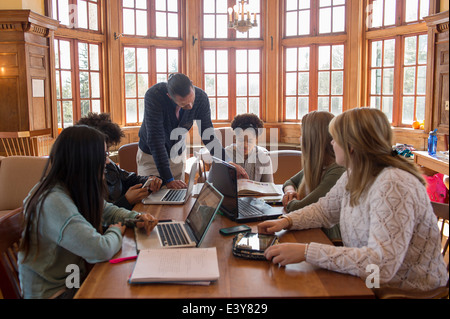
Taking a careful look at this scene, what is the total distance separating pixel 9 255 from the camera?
5.81 feet

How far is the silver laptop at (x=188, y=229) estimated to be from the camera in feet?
5.74

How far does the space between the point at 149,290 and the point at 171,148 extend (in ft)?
7.20

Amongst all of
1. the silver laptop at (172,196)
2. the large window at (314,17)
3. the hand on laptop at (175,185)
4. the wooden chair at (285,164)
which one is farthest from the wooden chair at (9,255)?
the large window at (314,17)

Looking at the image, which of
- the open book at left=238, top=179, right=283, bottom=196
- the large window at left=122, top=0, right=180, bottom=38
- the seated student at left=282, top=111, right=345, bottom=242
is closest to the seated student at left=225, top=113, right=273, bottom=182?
the open book at left=238, top=179, right=283, bottom=196

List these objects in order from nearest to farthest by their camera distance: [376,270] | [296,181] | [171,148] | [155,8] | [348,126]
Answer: [376,270]
[348,126]
[296,181]
[171,148]
[155,8]

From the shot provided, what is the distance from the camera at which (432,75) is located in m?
5.90

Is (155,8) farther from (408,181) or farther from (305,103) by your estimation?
(408,181)

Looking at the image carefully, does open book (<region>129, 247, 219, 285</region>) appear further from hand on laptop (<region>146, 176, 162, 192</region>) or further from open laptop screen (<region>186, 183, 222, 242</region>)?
hand on laptop (<region>146, 176, 162, 192</region>)

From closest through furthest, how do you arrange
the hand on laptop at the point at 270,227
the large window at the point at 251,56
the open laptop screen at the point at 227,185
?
the hand on laptop at the point at 270,227, the open laptop screen at the point at 227,185, the large window at the point at 251,56

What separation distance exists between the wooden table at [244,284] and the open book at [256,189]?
3.48ft

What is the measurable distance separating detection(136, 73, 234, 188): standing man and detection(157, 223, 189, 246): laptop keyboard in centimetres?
92

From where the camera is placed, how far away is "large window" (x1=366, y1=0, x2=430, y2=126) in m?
6.35

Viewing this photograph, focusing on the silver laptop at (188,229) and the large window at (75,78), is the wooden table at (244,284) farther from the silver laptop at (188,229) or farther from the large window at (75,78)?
the large window at (75,78)
